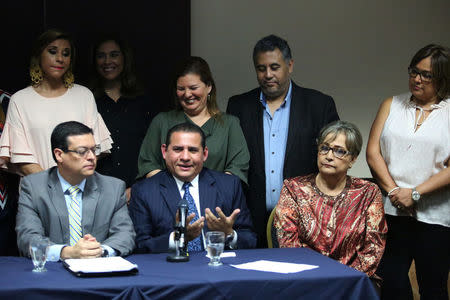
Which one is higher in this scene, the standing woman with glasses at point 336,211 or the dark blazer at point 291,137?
the dark blazer at point 291,137

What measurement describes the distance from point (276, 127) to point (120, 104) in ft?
3.05

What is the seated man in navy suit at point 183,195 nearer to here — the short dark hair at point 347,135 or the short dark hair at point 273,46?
the short dark hair at point 347,135

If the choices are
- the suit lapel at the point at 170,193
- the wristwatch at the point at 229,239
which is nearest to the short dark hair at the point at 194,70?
the suit lapel at the point at 170,193

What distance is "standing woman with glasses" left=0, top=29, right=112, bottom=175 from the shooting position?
3297 mm

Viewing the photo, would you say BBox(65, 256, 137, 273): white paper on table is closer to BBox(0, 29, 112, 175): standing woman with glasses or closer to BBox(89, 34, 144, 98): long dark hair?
BBox(0, 29, 112, 175): standing woman with glasses

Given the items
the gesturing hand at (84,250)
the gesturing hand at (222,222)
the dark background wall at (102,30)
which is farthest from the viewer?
the dark background wall at (102,30)

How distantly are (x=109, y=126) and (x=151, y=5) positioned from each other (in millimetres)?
1115

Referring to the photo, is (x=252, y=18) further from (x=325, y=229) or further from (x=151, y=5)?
(x=325, y=229)

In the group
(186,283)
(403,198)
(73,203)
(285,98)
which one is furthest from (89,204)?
(403,198)

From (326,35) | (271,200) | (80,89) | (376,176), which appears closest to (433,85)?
(376,176)

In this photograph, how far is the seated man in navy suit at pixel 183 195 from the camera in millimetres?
3039

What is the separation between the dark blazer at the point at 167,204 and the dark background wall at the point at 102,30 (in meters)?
1.17

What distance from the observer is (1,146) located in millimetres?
3299

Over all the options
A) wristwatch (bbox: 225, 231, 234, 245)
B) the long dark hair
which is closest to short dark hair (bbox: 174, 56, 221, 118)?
the long dark hair
